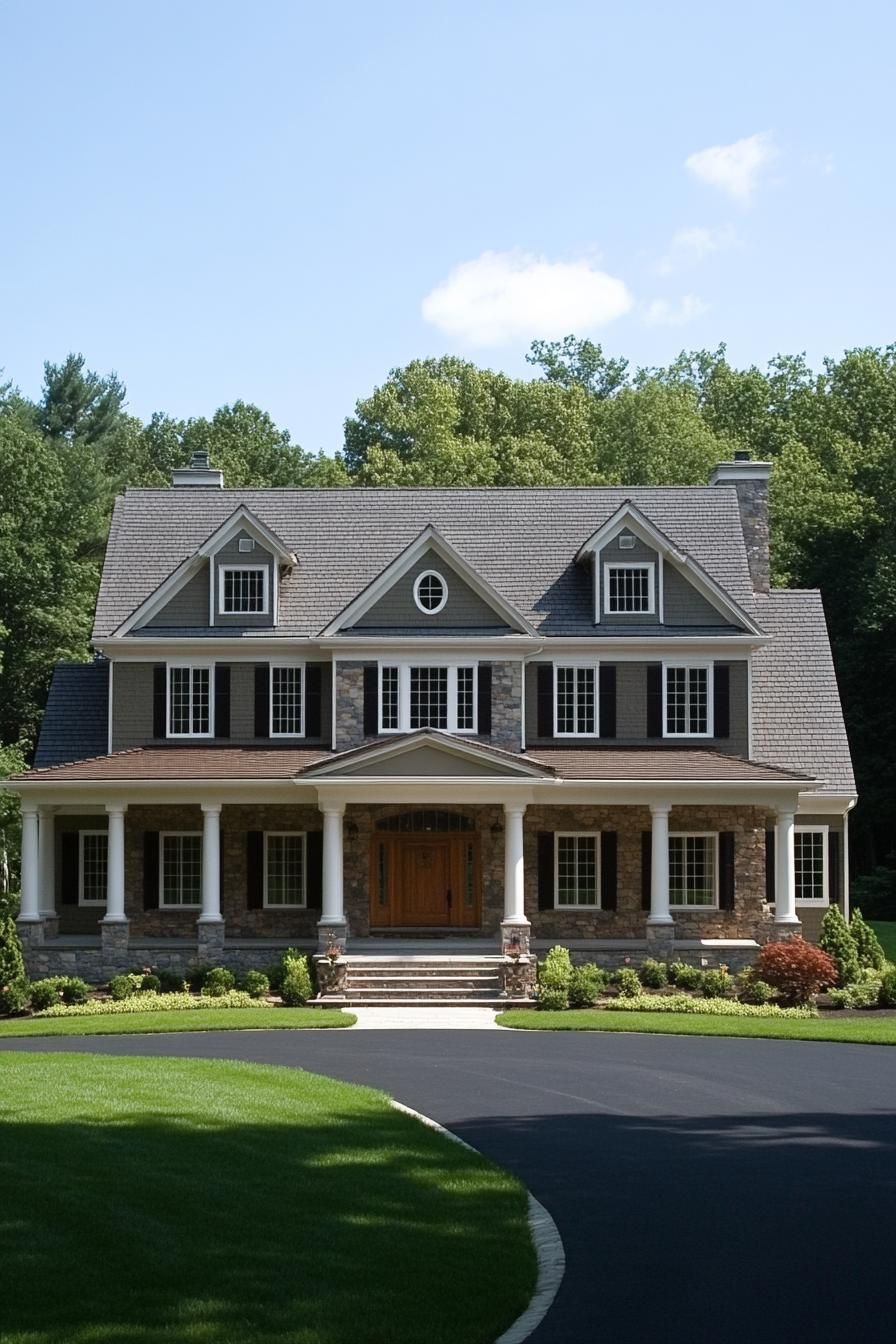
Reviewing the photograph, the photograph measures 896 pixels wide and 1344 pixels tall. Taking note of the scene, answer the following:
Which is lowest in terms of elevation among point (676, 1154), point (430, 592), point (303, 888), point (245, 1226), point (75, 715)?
point (676, 1154)

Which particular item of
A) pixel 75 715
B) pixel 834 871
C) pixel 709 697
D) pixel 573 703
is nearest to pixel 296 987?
pixel 573 703

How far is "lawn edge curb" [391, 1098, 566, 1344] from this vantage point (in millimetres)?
10188

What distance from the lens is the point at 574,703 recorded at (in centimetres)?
3778

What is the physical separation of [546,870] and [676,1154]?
69.5 ft

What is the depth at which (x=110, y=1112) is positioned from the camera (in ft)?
54.9

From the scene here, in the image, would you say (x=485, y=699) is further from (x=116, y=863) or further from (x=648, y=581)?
(x=116, y=863)

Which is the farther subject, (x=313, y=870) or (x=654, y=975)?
(x=313, y=870)

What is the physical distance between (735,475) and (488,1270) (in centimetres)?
3289

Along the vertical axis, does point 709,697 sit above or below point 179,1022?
above

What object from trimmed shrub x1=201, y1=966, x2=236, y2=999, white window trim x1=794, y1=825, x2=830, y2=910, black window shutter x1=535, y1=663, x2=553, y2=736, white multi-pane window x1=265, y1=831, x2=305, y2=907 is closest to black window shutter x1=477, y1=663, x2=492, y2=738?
black window shutter x1=535, y1=663, x2=553, y2=736

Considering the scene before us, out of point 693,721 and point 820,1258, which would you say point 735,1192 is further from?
point 693,721

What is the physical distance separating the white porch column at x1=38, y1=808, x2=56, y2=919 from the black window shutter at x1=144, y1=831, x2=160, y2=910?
6.41ft

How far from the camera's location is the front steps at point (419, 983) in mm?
31969

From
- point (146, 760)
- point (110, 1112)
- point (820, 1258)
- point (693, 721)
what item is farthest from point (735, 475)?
point (820, 1258)
